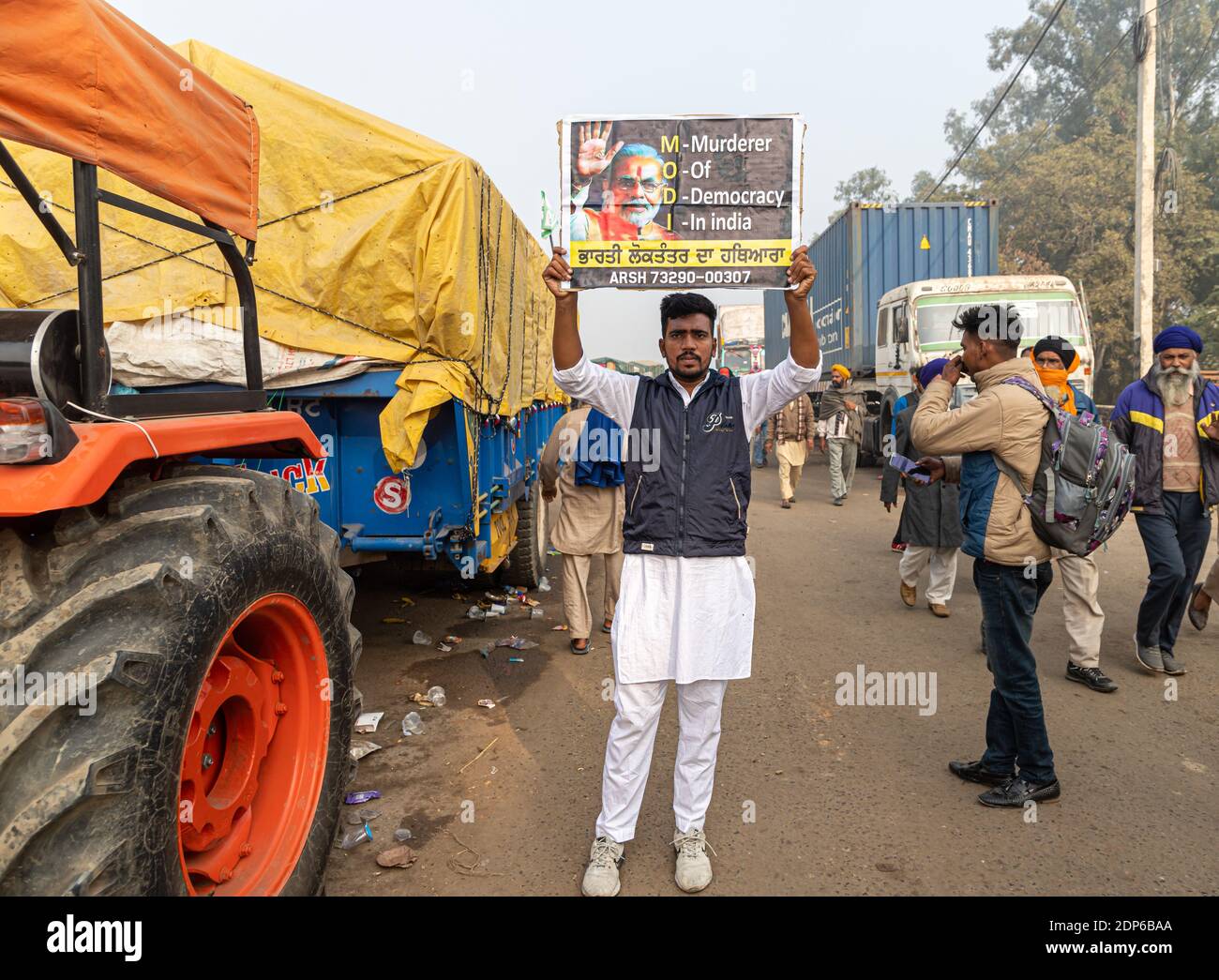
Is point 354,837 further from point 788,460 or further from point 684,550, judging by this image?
point 788,460

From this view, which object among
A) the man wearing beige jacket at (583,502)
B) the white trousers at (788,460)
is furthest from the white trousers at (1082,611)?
the white trousers at (788,460)

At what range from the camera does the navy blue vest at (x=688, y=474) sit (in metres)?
3.09

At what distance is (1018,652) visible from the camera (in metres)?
3.69

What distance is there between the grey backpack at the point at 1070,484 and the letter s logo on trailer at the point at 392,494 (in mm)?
3057

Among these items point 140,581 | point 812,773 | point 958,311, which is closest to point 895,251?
point 958,311

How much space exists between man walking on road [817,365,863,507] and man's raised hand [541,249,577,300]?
10.0 metres

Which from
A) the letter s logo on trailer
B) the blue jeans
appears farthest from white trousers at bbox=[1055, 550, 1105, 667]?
the letter s logo on trailer

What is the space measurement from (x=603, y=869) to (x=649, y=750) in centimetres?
44

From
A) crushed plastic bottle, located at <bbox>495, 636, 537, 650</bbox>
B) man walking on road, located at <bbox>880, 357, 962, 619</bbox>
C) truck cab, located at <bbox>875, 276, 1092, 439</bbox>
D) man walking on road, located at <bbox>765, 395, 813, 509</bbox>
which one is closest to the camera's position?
crushed plastic bottle, located at <bbox>495, 636, 537, 650</bbox>

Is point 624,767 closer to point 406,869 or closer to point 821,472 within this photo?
point 406,869

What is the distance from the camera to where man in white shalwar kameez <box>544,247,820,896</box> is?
3090 millimetres

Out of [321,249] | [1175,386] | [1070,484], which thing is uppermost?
[321,249]

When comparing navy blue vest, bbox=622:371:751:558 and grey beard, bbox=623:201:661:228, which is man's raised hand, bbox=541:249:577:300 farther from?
grey beard, bbox=623:201:661:228

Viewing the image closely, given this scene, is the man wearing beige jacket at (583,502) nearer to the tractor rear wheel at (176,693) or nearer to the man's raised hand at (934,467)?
the man's raised hand at (934,467)
